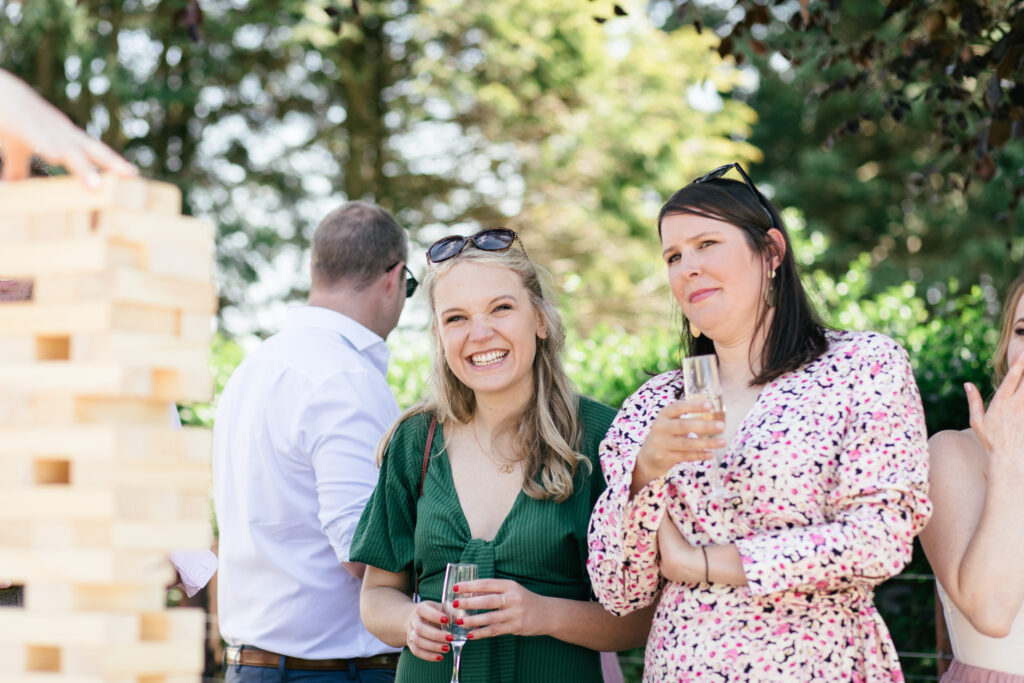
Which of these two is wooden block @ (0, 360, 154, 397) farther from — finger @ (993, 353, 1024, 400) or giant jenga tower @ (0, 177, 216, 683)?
finger @ (993, 353, 1024, 400)

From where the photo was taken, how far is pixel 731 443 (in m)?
2.61

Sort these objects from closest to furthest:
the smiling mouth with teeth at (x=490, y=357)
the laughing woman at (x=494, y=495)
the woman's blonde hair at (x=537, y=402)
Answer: the laughing woman at (x=494, y=495)
the woman's blonde hair at (x=537, y=402)
the smiling mouth with teeth at (x=490, y=357)

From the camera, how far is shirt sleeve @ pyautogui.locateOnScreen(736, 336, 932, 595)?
2359 mm

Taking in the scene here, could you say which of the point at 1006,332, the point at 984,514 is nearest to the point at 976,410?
the point at 984,514

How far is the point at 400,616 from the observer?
2.99m

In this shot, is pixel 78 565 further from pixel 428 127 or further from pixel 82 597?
pixel 428 127

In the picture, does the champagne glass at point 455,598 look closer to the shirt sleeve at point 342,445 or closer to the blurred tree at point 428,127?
the shirt sleeve at point 342,445

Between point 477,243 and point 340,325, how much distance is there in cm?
69

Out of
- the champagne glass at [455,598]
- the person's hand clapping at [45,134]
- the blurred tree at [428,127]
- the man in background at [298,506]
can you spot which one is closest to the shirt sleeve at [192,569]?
the man in background at [298,506]

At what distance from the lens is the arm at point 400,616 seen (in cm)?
278

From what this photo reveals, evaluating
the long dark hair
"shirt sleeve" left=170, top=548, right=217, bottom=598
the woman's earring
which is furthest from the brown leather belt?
the woman's earring

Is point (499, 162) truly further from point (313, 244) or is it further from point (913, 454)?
point (913, 454)

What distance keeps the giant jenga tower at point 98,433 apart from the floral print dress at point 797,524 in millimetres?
1295

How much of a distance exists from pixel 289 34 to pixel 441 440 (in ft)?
34.5
